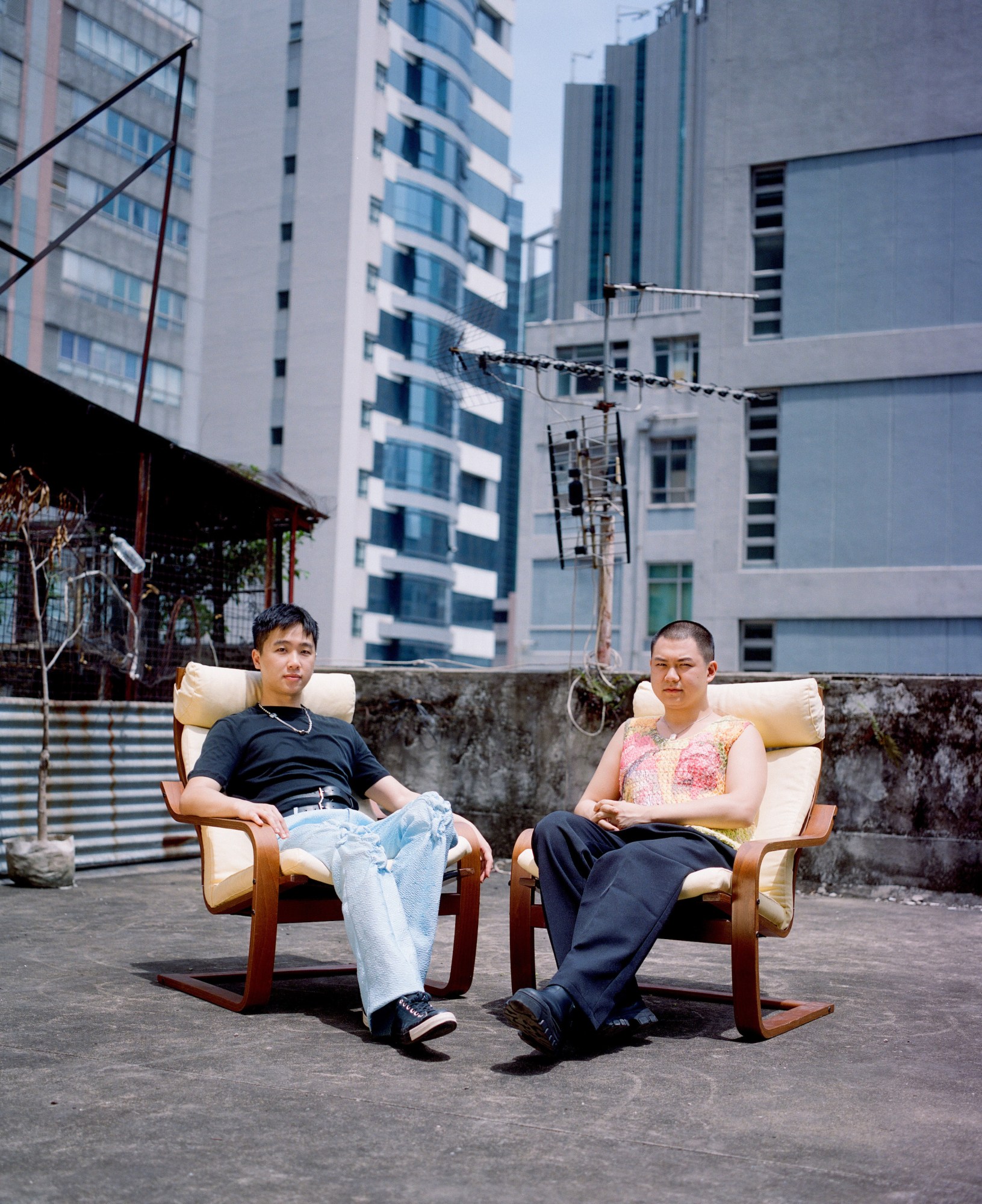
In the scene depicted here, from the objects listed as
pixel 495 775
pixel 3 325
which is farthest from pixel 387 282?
pixel 495 775

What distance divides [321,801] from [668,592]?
3246 centimetres

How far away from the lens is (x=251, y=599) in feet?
37.3

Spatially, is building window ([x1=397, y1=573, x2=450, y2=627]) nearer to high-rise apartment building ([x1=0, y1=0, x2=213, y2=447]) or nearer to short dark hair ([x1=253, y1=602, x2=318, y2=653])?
high-rise apartment building ([x1=0, y1=0, x2=213, y2=447])

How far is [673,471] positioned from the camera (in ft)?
123

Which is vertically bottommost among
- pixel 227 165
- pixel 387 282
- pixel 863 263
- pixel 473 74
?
pixel 863 263

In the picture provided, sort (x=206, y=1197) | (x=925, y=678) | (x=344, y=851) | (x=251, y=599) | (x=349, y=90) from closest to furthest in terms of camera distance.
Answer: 1. (x=206, y=1197)
2. (x=344, y=851)
3. (x=925, y=678)
4. (x=251, y=599)
5. (x=349, y=90)

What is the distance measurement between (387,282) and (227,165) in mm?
7585

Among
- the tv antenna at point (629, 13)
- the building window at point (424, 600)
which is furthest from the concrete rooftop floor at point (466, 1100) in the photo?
the tv antenna at point (629, 13)

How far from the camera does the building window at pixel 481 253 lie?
60.8 m

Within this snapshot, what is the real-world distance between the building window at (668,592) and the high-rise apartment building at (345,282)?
15.3 m

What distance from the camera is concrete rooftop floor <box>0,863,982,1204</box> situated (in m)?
2.40

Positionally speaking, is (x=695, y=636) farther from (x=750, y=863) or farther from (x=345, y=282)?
(x=345, y=282)

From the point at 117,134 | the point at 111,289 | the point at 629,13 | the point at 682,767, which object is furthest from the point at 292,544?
the point at 629,13

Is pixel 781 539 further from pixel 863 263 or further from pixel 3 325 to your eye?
pixel 3 325
